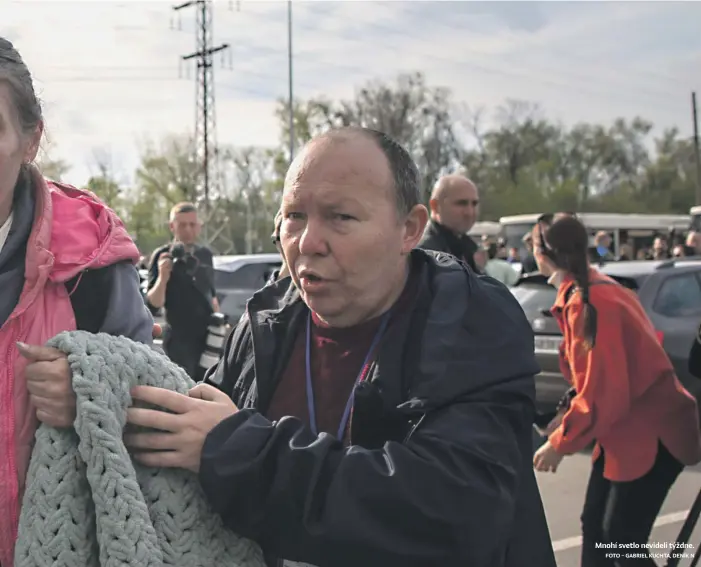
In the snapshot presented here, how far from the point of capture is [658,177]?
50.8 metres

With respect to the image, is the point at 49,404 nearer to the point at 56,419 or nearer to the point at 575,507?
the point at 56,419

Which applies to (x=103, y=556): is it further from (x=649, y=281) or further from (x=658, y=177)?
(x=658, y=177)

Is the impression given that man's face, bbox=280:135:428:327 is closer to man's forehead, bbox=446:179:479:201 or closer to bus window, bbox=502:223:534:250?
man's forehead, bbox=446:179:479:201

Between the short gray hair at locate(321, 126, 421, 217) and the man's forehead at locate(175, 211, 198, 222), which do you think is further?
the man's forehead at locate(175, 211, 198, 222)

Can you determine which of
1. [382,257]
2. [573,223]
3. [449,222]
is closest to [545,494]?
[449,222]

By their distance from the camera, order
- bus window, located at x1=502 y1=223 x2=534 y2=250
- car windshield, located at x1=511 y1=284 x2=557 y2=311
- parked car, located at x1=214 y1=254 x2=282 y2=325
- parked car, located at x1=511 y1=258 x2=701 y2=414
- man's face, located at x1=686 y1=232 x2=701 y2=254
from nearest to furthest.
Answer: parked car, located at x1=511 y1=258 x2=701 y2=414
car windshield, located at x1=511 y1=284 x2=557 y2=311
parked car, located at x1=214 y1=254 x2=282 y2=325
man's face, located at x1=686 y1=232 x2=701 y2=254
bus window, located at x1=502 y1=223 x2=534 y2=250

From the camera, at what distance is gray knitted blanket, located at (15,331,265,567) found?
1108mm

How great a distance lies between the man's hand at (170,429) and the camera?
1.18 metres

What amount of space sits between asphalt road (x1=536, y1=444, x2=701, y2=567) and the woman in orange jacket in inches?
46.9

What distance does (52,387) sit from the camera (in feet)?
3.86

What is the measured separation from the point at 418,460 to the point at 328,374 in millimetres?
324

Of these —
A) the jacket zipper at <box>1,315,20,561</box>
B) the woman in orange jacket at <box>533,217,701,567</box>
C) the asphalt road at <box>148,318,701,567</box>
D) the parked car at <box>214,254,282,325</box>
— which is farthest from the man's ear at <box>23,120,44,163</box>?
the parked car at <box>214,254,282,325</box>

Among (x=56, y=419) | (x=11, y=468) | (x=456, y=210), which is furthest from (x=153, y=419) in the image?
(x=456, y=210)

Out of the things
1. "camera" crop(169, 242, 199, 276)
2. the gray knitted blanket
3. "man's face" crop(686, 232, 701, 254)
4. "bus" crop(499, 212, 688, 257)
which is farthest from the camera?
"bus" crop(499, 212, 688, 257)
